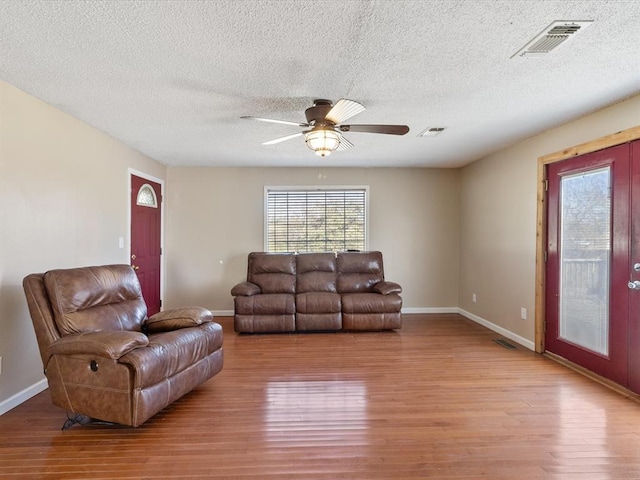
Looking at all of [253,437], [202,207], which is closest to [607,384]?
[253,437]

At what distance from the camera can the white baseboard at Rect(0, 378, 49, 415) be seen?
2.45 meters

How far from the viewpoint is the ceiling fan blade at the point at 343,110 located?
2384 mm

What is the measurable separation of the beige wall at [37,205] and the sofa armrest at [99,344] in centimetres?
72

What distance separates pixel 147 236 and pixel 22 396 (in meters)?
2.54

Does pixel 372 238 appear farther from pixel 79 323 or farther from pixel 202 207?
pixel 79 323

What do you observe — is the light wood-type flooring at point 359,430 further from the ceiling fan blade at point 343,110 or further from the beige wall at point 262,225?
the beige wall at point 262,225

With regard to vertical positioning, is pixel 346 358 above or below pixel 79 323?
below

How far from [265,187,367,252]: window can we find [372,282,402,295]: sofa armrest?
0.95 meters

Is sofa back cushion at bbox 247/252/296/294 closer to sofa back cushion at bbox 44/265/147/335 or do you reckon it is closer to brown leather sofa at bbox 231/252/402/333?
brown leather sofa at bbox 231/252/402/333

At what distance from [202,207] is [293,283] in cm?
202

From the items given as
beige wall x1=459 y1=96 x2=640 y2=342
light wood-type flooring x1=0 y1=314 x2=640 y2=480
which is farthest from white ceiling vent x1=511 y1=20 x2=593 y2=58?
light wood-type flooring x1=0 y1=314 x2=640 y2=480

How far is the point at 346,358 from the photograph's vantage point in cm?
356

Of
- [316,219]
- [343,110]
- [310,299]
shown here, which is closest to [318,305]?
[310,299]

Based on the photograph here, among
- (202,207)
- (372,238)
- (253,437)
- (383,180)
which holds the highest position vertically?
(383,180)
